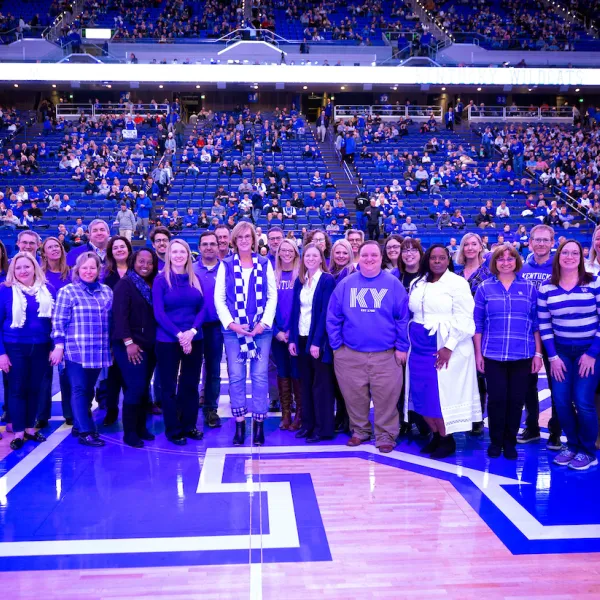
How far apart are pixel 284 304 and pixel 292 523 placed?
193cm

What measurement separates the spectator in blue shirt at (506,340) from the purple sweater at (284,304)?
56.5 inches

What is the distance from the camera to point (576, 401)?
415 cm

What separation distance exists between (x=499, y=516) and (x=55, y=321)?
3250mm

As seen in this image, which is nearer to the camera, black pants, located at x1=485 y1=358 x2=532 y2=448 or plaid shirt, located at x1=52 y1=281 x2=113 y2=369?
black pants, located at x1=485 y1=358 x2=532 y2=448

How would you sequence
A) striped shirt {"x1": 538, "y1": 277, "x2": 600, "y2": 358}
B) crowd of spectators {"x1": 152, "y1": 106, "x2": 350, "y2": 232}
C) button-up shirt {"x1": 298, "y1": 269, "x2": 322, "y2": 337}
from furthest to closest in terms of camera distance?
crowd of spectators {"x1": 152, "y1": 106, "x2": 350, "y2": 232}
button-up shirt {"x1": 298, "y1": 269, "x2": 322, "y2": 337}
striped shirt {"x1": 538, "y1": 277, "x2": 600, "y2": 358}

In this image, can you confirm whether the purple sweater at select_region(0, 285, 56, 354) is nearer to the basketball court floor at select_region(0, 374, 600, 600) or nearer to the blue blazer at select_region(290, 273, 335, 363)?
the basketball court floor at select_region(0, 374, 600, 600)

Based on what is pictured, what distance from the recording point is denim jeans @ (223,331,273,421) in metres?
4.58

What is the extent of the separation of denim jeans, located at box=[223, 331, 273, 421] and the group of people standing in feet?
0.03

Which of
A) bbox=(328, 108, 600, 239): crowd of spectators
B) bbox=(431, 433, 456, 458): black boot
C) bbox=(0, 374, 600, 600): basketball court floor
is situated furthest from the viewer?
bbox=(328, 108, 600, 239): crowd of spectators

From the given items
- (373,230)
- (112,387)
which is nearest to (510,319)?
(112,387)

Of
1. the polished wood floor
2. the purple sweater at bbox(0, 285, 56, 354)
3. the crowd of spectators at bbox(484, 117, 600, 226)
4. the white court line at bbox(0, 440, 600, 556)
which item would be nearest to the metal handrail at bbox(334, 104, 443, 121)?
the crowd of spectators at bbox(484, 117, 600, 226)

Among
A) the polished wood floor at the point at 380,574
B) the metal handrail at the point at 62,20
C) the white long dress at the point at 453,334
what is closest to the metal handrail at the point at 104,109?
the metal handrail at the point at 62,20

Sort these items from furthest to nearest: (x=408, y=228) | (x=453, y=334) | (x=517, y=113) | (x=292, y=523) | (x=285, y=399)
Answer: (x=517, y=113)
(x=408, y=228)
(x=285, y=399)
(x=453, y=334)
(x=292, y=523)

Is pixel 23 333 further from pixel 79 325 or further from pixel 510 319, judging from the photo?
pixel 510 319
